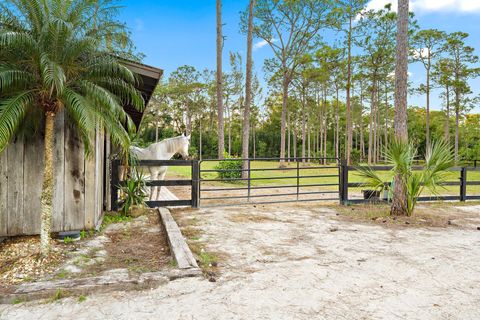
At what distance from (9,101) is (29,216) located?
175 centimetres

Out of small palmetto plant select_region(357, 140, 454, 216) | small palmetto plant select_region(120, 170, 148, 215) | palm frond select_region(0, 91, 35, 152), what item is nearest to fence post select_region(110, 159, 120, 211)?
small palmetto plant select_region(120, 170, 148, 215)

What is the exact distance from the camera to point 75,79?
3.37m

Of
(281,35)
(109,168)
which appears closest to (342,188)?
(109,168)

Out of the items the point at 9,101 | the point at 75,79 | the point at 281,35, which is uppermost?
the point at 281,35

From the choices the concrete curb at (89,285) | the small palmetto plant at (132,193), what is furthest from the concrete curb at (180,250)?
the small palmetto plant at (132,193)

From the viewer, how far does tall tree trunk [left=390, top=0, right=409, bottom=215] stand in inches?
236

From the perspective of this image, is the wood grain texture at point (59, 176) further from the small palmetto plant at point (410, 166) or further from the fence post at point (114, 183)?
the small palmetto plant at point (410, 166)

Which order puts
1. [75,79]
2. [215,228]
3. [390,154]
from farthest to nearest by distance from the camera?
[390,154] → [215,228] → [75,79]

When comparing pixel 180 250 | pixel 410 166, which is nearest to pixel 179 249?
pixel 180 250

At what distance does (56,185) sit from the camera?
4.07m

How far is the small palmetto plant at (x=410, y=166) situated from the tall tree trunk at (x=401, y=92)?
0.12 m

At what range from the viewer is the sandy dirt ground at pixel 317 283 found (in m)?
2.25

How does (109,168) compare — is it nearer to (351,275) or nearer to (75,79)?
(75,79)

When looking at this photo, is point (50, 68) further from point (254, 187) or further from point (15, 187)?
point (254, 187)
